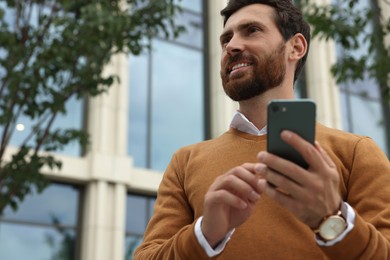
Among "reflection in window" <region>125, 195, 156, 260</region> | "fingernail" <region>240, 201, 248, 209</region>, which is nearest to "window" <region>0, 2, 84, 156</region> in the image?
"reflection in window" <region>125, 195, 156, 260</region>

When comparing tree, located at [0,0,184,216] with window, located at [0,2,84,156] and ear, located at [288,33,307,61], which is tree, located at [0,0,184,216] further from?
window, located at [0,2,84,156]

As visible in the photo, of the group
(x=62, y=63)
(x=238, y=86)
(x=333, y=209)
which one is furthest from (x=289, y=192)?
(x=62, y=63)

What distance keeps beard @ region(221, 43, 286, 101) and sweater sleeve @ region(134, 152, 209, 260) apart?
→ 414mm

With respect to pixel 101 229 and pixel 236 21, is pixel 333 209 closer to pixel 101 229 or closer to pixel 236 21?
pixel 236 21

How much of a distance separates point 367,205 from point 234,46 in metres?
0.82

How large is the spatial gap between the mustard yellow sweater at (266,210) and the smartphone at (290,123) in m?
0.30

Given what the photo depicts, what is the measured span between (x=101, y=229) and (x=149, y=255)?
11.6 metres

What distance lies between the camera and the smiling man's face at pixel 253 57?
229cm

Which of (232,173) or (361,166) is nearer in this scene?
(232,173)

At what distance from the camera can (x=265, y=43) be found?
7.63 feet

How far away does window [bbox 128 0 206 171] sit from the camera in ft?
49.5

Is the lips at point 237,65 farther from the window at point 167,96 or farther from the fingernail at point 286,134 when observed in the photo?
the window at point 167,96

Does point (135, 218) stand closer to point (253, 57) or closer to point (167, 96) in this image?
point (167, 96)

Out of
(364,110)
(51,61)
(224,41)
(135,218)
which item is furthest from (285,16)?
(364,110)
